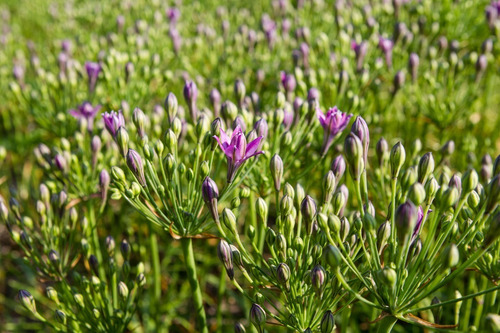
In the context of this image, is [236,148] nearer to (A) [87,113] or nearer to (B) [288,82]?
(B) [288,82]

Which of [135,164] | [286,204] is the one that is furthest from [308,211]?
[135,164]

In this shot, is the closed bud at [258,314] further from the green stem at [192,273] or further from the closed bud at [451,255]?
the closed bud at [451,255]

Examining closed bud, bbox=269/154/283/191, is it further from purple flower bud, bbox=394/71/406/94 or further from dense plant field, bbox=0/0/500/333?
purple flower bud, bbox=394/71/406/94

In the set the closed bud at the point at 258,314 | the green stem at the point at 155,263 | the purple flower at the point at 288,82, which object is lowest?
the green stem at the point at 155,263

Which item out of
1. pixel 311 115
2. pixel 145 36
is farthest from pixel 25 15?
pixel 311 115

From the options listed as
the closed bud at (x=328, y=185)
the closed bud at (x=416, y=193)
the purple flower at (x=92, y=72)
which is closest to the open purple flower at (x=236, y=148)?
the closed bud at (x=328, y=185)

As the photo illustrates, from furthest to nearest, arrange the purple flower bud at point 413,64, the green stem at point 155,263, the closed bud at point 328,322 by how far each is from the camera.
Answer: the purple flower bud at point 413,64 < the green stem at point 155,263 < the closed bud at point 328,322

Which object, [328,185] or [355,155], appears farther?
[328,185]
